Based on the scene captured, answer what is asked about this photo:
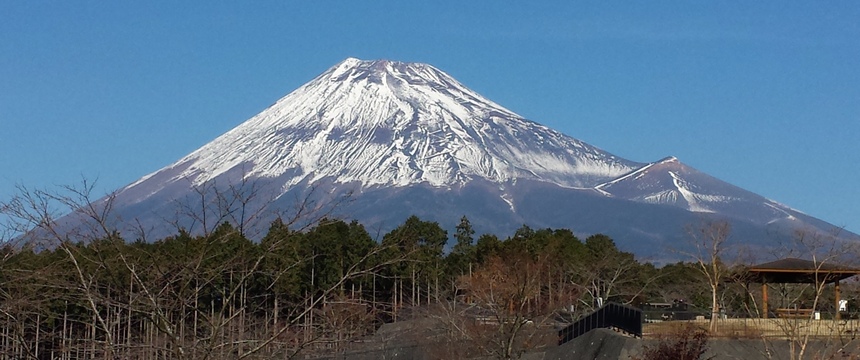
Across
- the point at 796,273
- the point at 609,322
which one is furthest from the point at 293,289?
the point at 796,273

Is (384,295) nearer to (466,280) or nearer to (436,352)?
(466,280)

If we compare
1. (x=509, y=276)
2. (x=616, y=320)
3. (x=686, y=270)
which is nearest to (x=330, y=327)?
(x=616, y=320)

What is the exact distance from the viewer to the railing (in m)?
37.6

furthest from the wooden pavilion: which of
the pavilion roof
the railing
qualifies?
the railing

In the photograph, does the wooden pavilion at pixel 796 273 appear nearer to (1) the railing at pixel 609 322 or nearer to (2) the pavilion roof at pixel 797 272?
(2) the pavilion roof at pixel 797 272

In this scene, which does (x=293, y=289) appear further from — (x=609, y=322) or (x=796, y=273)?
(x=796, y=273)

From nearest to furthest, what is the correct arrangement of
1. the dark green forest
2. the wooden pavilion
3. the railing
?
the dark green forest → the railing → the wooden pavilion

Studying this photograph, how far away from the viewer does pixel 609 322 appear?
4119cm

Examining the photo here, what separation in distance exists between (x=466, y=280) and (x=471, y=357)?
14439 millimetres

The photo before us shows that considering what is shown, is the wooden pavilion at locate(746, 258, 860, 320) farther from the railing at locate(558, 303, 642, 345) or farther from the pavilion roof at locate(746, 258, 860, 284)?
the railing at locate(558, 303, 642, 345)

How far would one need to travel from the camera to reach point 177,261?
38.2 feet

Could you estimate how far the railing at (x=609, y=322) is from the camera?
37594mm

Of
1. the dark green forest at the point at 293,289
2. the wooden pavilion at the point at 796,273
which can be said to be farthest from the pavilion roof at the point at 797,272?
the dark green forest at the point at 293,289

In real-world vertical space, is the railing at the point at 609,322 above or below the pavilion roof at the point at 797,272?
below
